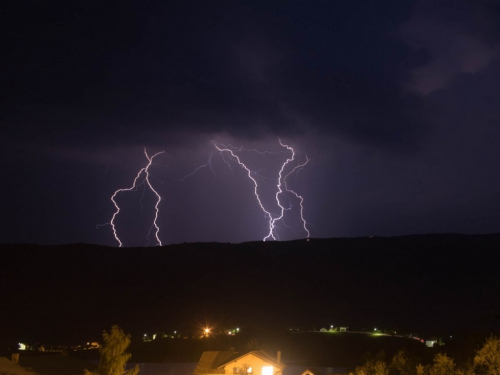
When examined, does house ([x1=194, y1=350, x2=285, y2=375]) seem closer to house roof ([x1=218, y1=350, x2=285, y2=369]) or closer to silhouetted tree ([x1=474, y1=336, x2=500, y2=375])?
house roof ([x1=218, y1=350, x2=285, y2=369])

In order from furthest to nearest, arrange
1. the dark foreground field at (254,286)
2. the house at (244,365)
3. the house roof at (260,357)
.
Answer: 1. the dark foreground field at (254,286)
2. the house roof at (260,357)
3. the house at (244,365)

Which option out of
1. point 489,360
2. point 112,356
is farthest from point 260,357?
point 112,356

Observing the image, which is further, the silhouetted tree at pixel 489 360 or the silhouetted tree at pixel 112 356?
the silhouetted tree at pixel 489 360

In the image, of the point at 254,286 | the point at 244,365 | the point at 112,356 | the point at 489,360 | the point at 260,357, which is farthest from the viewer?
the point at 254,286

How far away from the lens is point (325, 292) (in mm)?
72750

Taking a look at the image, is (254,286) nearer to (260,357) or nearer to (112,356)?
(260,357)

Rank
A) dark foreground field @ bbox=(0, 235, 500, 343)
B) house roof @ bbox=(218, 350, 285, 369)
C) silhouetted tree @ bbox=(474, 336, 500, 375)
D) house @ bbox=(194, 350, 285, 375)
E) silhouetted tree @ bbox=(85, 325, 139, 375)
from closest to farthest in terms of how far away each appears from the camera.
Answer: silhouetted tree @ bbox=(85, 325, 139, 375) → silhouetted tree @ bbox=(474, 336, 500, 375) → house @ bbox=(194, 350, 285, 375) → house roof @ bbox=(218, 350, 285, 369) → dark foreground field @ bbox=(0, 235, 500, 343)

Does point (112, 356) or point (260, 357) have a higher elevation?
point (260, 357)

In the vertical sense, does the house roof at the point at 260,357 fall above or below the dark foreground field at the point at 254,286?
below

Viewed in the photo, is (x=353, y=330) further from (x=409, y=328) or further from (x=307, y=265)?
(x=307, y=265)

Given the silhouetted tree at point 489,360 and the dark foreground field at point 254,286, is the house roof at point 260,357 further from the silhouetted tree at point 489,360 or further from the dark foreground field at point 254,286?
the dark foreground field at point 254,286

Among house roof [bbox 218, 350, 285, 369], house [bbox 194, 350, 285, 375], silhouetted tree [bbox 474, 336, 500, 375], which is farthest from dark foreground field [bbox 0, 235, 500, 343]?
silhouetted tree [bbox 474, 336, 500, 375]

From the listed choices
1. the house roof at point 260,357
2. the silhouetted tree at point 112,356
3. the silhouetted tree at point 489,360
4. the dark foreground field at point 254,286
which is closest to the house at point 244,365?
the house roof at point 260,357

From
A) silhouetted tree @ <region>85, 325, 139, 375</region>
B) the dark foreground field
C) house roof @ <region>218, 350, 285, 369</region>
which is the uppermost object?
the dark foreground field
